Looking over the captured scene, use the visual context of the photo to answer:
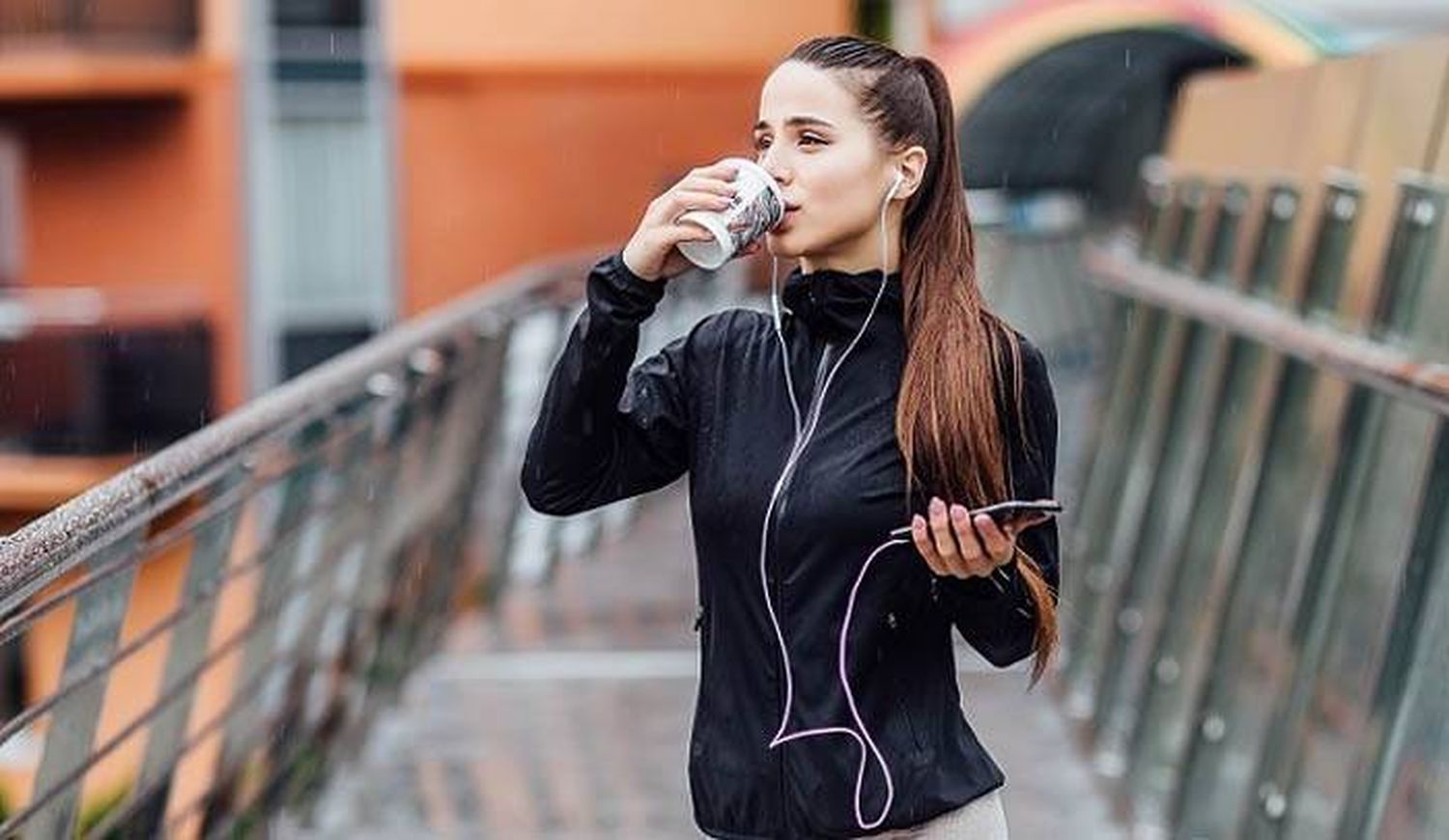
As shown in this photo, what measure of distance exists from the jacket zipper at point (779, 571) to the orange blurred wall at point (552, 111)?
1840 centimetres

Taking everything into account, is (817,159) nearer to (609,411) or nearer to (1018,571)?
(609,411)

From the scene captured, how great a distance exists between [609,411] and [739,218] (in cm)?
37

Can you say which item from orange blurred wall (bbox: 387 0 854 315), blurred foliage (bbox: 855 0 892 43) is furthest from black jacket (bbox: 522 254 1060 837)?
blurred foliage (bbox: 855 0 892 43)

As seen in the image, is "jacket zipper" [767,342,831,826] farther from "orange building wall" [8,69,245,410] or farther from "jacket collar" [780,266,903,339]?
"orange building wall" [8,69,245,410]

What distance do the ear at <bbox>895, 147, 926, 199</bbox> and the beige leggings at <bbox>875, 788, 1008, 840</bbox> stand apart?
65 centimetres

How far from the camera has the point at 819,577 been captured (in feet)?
9.76

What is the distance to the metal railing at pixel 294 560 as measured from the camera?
13.3ft

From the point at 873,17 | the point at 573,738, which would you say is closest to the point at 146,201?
the point at 873,17

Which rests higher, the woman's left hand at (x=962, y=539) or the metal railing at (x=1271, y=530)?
the woman's left hand at (x=962, y=539)

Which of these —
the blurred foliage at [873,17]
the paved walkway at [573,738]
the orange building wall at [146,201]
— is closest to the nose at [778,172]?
the paved walkway at [573,738]

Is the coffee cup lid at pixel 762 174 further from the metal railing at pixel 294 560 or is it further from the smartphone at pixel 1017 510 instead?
the metal railing at pixel 294 560

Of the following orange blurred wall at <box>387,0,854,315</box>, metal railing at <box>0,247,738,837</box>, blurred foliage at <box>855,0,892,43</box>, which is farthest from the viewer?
blurred foliage at <box>855,0,892,43</box>

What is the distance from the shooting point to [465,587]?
30.3 ft

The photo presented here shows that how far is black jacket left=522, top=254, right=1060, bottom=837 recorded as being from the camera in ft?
9.75
